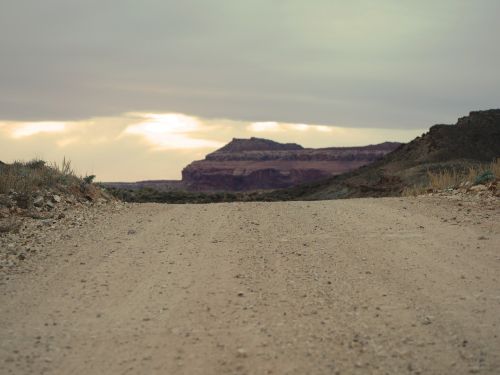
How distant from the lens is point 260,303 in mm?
6688

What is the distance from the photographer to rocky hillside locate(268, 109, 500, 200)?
48.7 m

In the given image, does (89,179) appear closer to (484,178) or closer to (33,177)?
(33,177)

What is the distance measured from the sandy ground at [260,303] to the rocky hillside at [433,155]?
120 ft

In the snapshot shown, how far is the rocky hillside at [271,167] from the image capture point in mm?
127750

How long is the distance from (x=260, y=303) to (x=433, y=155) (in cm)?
5205

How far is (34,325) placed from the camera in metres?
6.18

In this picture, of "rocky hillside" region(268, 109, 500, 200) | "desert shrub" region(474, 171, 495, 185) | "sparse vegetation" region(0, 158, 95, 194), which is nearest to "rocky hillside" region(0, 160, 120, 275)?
"sparse vegetation" region(0, 158, 95, 194)

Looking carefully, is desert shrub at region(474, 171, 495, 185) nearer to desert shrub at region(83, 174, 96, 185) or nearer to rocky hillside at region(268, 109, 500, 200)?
desert shrub at region(83, 174, 96, 185)

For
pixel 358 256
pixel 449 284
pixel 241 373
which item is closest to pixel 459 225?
pixel 358 256

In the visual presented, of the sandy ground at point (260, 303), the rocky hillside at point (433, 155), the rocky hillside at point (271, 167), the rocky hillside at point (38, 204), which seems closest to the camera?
the sandy ground at point (260, 303)

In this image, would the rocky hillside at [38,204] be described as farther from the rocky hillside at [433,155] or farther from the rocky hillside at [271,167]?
the rocky hillside at [271,167]

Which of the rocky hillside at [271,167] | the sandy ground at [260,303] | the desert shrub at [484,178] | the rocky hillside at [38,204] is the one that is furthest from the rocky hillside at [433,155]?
the rocky hillside at [271,167]

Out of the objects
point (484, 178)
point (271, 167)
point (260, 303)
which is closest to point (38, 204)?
point (260, 303)

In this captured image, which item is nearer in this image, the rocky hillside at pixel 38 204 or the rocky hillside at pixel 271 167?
the rocky hillside at pixel 38 204
